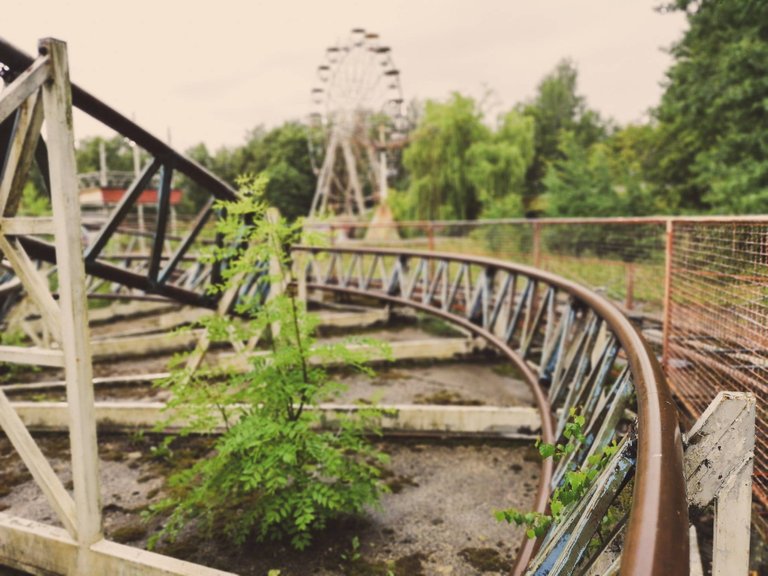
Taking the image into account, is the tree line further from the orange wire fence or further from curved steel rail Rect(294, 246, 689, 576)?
curved steel rail Rect(294, 246, 689, 576)

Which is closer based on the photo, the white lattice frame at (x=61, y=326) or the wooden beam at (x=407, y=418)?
the white lattice frame at (x=61, y=326)

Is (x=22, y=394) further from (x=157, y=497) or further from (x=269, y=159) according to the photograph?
(x=269, y=159)

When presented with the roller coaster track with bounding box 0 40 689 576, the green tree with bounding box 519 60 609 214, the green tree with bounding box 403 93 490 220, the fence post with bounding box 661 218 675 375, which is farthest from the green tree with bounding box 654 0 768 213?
the green tree with bounding box 519 60 609 214

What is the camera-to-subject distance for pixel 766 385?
2887 millimetres

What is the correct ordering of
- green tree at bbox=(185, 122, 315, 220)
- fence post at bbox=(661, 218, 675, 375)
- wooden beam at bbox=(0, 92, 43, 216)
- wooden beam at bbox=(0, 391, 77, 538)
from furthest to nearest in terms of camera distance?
green tree at bbox=(185, 122, 315, 220) → fence post at bbox=(661, 218, 675, 375) → wooden beam at bbox=(0, 391, 77, 538) → wooden beam at bbox=(0, 92, 43, 216)

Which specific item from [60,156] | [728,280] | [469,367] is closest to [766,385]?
[728,280]

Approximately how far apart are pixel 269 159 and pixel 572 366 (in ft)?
186

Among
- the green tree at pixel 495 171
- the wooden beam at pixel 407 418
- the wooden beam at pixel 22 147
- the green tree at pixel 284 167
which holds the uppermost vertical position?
the green tree at pixel 284 167

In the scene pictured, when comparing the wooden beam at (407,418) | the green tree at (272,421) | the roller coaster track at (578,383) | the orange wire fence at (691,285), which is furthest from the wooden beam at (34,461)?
the orange wire fence at (691,285)

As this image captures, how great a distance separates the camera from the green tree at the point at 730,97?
14016 millimetres

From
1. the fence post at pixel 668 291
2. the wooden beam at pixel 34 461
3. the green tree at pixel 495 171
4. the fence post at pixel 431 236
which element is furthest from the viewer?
the green tree at pixel 495 171

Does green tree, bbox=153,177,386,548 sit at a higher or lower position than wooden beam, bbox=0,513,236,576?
higher

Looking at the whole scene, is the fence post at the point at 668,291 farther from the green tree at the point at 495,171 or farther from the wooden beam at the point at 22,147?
the green tree at the point at 495,171

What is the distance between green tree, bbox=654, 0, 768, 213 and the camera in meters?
14.0
